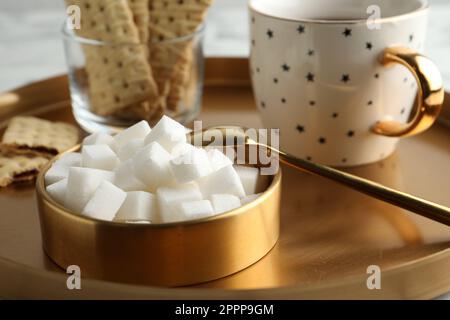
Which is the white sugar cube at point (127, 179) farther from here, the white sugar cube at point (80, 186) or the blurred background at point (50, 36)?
the blurred background at point (50, 36)

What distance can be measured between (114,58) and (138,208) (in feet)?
1.16

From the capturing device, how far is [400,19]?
2.65 feet

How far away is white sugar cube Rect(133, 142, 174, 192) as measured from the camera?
649 mm

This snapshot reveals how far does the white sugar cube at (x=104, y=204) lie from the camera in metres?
0.63

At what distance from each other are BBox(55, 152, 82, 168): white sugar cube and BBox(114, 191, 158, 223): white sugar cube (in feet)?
0.31

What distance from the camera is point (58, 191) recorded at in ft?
2.20

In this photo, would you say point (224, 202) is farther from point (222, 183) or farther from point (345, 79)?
point (345, 79)

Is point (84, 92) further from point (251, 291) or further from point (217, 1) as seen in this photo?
point (217, 1)

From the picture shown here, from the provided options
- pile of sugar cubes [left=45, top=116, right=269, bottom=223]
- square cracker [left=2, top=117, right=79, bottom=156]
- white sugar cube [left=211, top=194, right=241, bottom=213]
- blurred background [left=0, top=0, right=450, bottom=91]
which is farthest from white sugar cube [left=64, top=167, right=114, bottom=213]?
blurred background [left=0, top=0, right=450, bottom=91]

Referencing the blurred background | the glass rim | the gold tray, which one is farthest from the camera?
the blurred background

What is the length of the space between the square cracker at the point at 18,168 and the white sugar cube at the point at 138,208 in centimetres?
23

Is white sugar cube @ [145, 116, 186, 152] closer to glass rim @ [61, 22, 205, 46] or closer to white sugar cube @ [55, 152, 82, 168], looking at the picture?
white sugar cube @ [55, 152, 82, 168]
